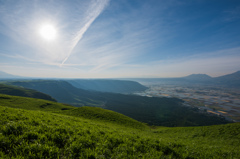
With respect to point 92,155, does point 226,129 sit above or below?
below

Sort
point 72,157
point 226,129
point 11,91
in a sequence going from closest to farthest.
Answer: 1. point 72,157
2. point 226,129
3. point 11,91

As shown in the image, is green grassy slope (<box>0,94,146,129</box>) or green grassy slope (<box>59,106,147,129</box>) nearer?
green grassy slope (<box>59,106,147,129</box>)

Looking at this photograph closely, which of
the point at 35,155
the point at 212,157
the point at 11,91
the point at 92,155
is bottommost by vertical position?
the point at 11,91

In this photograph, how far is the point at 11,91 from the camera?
155750 mm

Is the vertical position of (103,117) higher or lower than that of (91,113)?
lower

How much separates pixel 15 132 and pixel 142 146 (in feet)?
33.9

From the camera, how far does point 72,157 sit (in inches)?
231

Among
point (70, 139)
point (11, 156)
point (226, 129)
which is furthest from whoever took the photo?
point (226, 129)

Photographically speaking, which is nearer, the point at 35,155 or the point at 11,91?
the point at 35,155

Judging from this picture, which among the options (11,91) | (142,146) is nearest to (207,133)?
(142,146)

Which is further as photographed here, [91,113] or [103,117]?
[91,113]

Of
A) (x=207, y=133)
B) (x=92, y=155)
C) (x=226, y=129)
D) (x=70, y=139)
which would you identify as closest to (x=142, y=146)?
(x=92, y=155)

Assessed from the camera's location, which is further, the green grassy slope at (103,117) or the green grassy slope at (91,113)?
the green grassy slope at (91,113)

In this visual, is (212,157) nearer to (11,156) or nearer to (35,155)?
(35,155)
